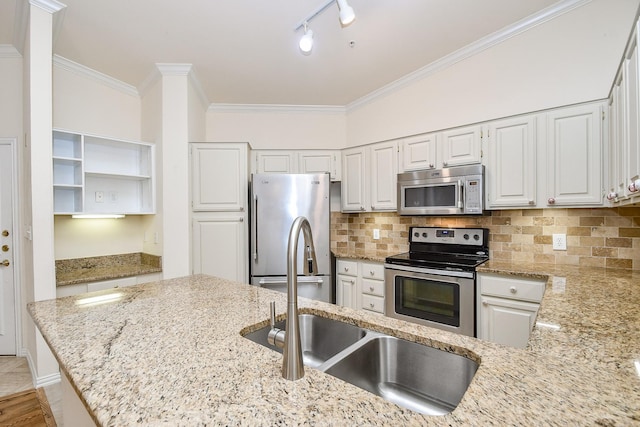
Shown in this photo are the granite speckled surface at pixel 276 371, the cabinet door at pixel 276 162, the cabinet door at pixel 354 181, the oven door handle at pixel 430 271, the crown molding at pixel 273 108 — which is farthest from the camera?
the crown molding at pixel 273 108

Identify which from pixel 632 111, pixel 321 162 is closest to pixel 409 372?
pixel 632 111

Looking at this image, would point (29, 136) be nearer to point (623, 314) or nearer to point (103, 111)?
point (103, 111)

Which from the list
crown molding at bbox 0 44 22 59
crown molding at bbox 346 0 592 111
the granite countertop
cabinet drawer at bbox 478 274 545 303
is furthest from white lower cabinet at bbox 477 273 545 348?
crown molding at bbox 0 44 22 59

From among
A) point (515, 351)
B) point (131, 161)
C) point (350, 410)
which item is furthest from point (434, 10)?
point (131, 161)

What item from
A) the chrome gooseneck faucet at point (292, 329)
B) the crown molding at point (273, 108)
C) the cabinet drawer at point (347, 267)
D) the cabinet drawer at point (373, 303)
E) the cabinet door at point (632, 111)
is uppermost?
the crown molding at point (273, 108)

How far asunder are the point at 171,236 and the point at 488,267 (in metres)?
2.80

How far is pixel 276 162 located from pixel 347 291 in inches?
68.1

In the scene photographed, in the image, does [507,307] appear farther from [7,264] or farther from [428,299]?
[7,264]

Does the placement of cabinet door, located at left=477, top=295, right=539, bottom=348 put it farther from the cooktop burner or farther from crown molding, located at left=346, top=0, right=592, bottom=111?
crown molding, located at left=346, top=0, right=592, bottom=111

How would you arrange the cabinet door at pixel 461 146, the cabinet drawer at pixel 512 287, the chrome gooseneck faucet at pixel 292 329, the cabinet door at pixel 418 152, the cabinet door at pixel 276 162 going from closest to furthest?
the chrome gooseneck faucet at pixel 292 329 < the cabinet drawer at pixel 512 287 < the cabinet door at pixel 461 146 < the cabinet door at pixel 418 152 < the cabinet door at pixel 276 162

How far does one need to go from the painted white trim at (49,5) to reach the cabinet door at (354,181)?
2710 mm

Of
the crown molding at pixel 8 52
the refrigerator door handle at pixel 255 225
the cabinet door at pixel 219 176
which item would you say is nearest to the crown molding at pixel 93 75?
the crown molding at pixel 8 52

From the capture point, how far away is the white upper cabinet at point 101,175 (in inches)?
108

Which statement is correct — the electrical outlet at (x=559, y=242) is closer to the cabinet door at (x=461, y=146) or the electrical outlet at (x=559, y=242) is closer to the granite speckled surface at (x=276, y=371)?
the cabinet door at (x=461, y=146)
